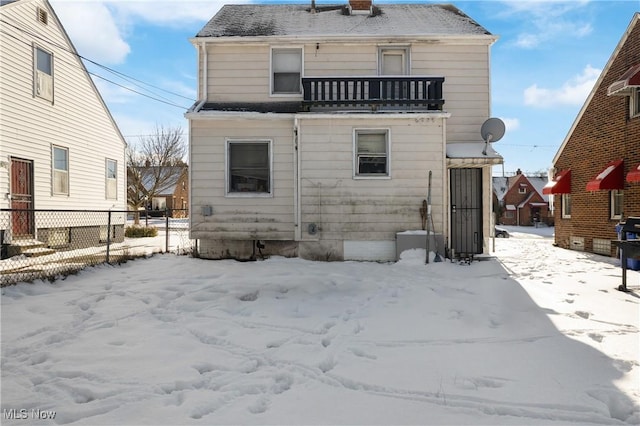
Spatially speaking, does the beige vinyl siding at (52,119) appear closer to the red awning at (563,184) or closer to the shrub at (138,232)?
the shrub at (138,232)

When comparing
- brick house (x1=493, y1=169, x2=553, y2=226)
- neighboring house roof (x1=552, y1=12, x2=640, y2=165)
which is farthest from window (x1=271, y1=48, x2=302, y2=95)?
brick house (x1=493, y1=169, x2=553, y2=226)

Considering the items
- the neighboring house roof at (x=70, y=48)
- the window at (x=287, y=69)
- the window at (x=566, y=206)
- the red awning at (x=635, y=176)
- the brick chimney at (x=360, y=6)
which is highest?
the brick chimney at (x=360, y=6)

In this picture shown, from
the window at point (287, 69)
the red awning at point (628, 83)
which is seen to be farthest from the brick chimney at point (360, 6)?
the red awning at point (628, 83)

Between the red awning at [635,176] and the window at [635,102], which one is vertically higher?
the window at [635,102]

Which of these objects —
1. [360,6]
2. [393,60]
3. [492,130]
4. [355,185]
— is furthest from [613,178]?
[360,6]

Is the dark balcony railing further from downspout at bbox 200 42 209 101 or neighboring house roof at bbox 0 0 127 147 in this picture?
neighboring house roof at bbox 0 0 127 147

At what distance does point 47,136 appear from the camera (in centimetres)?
1147

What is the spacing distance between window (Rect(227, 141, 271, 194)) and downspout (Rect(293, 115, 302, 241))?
0.84m

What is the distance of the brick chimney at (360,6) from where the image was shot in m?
11.8

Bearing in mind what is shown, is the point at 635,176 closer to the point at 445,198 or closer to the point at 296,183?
the point at 445,198

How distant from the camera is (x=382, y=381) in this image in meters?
3.20

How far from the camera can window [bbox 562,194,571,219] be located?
13812mm

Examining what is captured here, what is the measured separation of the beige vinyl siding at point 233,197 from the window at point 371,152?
1.81m

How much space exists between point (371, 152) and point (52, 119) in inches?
417
